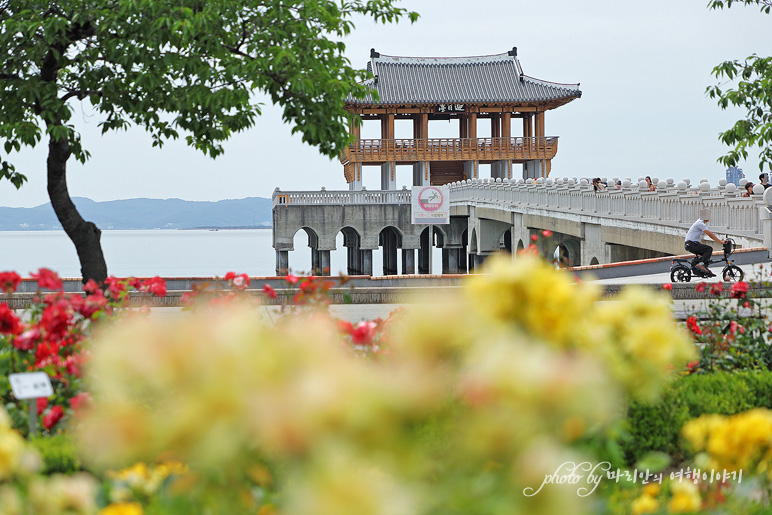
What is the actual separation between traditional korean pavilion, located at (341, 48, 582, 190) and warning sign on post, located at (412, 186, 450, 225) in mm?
21634

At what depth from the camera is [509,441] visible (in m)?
1.86

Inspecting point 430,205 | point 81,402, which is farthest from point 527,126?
point 81,402

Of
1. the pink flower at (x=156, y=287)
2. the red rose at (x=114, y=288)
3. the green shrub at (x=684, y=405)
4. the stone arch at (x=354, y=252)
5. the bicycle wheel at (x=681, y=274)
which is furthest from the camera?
the stone arch at (x=354, y=252)

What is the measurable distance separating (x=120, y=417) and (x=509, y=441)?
88 cm

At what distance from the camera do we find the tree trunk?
1119 centimetres

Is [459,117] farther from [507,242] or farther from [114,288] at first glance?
[114,288]

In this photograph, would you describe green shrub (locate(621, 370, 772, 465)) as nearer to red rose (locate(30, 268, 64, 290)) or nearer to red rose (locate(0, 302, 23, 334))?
red rose (locate(0, 302, 23, 334))

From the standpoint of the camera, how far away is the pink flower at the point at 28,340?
5.73 metres

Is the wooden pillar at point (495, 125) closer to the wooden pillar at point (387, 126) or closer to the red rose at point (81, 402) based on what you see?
the wooden pillar at point (387, 126)

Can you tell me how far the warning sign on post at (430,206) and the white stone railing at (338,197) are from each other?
1205 centimetres

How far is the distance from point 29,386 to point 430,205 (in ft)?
122

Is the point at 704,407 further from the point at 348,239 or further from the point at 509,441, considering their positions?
the point at 348,239

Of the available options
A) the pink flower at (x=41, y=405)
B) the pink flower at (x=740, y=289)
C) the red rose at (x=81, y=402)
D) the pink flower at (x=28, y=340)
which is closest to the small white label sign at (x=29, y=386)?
the red rose at (x=81, y=402)

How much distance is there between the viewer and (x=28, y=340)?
573 cm
